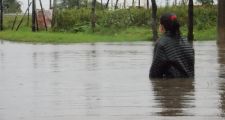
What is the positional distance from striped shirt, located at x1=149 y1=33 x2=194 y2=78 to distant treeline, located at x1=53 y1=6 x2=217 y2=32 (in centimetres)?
2988

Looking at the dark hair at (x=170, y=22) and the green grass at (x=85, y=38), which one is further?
the green grass at (x=85, y=38)

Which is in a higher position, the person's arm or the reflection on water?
the person's arm

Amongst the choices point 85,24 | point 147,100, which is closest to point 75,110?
point 147,100

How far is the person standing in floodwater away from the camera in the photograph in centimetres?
821

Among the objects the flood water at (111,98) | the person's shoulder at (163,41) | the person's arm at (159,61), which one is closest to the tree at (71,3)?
the flood water at (111,98)

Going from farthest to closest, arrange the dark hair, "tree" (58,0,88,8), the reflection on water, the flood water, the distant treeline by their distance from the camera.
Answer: "tree" (58,0,88,8), the distant treeline, the dark hair, the reflection on water, the flood water

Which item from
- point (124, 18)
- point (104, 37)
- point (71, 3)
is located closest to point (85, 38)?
point (104, 37)

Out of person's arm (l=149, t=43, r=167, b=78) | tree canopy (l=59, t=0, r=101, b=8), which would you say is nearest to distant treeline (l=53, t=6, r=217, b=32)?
tree canopy (l=59, t=0, r=101, b=8)

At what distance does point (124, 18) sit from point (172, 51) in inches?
1378

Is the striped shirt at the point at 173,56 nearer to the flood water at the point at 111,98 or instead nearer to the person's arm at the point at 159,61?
the person's arm at the point at 159,61

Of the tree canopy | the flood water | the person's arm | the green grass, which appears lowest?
the green grass

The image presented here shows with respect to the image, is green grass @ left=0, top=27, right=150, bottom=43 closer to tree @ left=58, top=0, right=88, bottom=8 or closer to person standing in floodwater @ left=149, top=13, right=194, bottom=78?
person standing in floodwater @ left=149, top=13, right=194, bottom=78

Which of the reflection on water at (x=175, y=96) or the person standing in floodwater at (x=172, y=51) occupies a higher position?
the person standing in floodwater at (x=172, y=51)

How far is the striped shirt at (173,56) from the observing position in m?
8.23
